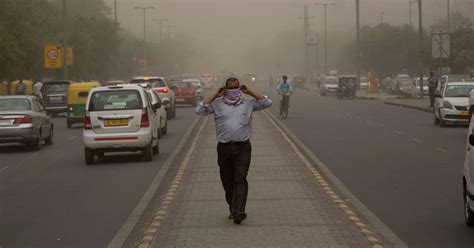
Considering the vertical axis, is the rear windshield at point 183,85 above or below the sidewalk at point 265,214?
above

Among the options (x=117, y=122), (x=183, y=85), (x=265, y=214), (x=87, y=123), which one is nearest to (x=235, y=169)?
(x=265, y=214)

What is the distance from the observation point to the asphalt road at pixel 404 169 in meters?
12.8

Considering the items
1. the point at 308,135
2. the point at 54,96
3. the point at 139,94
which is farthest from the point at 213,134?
the point at 54,96

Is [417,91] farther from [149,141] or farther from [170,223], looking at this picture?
[170,223]

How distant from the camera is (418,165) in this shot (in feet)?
71.1

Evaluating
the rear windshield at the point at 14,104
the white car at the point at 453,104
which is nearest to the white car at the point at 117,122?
the rear windshield at the point at 14,104

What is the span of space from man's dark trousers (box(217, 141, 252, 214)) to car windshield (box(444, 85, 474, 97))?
26249mm

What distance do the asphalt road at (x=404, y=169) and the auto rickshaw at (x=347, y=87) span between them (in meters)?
39.0

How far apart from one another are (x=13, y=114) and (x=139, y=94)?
6.30m

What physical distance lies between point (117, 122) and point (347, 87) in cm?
5805

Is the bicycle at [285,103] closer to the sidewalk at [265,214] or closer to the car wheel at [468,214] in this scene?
the sidewalk at [265,214]

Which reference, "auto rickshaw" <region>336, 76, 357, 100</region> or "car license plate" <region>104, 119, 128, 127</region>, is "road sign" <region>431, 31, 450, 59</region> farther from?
"car license plate" <region>104, 119, 128, 127</region>

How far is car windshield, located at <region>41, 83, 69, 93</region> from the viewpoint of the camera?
53219 mm

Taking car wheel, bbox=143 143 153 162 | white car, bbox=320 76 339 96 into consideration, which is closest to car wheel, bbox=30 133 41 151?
car wheel, bbox=143 143 153 162
